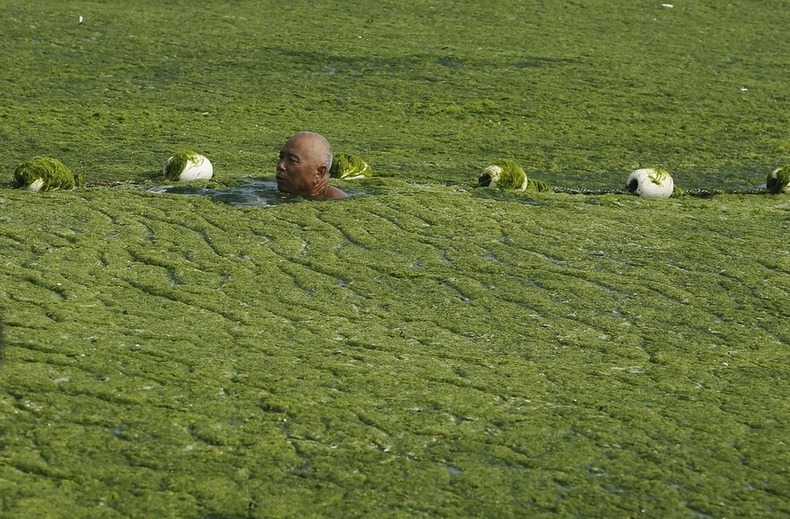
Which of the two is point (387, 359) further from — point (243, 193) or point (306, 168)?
point (243, 193)

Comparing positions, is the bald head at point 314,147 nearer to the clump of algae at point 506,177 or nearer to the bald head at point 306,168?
the bald head at point 306,168

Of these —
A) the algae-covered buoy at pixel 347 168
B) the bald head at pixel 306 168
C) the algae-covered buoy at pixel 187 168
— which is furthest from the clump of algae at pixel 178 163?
the algae-covered buoy at pixel 347 168

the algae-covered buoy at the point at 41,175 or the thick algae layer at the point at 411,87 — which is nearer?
the algae-covered buoy at the point at 41,175

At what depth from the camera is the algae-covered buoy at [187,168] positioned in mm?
9516

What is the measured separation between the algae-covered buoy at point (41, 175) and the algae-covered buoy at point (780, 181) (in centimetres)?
590

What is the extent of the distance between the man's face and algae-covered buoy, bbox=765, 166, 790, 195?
13.9ft

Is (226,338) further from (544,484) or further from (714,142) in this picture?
(714,142)

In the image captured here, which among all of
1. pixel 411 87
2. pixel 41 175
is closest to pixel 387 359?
pixel 41 175

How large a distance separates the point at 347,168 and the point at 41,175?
2.43 m

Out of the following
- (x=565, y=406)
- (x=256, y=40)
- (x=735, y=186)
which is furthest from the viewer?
(x=256, y=40)

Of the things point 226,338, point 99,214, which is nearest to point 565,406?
point 226,338

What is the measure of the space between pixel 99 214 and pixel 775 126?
828 cm

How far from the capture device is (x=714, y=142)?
1267cm

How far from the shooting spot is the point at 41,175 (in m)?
8.84
